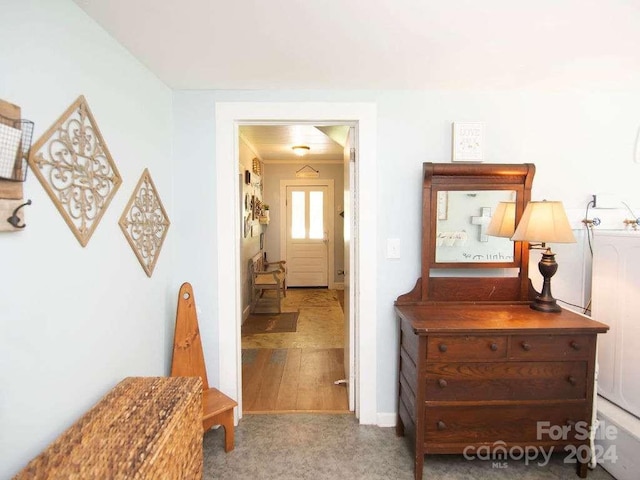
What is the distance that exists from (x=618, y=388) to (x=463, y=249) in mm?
1106

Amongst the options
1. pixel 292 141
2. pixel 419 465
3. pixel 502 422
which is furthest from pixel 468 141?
pixel 292 141

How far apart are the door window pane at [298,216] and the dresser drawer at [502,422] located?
4.90 metres

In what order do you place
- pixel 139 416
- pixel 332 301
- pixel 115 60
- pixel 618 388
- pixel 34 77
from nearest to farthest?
1. pixel 34 77
2. pixel 139 416
3. pixel 115 60
4. pixel 618 388
5. pixel 332 301

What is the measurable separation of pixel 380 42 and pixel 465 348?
1551mm

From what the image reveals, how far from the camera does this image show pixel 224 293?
2115 millimetres

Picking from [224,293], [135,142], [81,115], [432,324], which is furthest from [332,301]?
[81,115]

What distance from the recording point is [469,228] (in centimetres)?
205

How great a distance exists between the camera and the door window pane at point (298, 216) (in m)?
6.29

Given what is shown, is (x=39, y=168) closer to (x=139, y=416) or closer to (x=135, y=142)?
(x=135, y=142)

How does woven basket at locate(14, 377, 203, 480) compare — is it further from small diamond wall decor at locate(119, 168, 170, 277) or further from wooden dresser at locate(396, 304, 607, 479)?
wooden dresser at locate(396, 304, 607, 479)

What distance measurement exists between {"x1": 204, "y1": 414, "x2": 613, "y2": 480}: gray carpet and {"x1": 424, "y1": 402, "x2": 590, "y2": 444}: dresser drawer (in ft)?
0.80

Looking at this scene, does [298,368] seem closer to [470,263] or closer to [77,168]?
[470,263]

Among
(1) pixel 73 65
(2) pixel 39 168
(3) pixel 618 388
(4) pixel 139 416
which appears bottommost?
(3) pixel 618 388

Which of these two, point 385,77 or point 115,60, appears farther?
point 385,77
